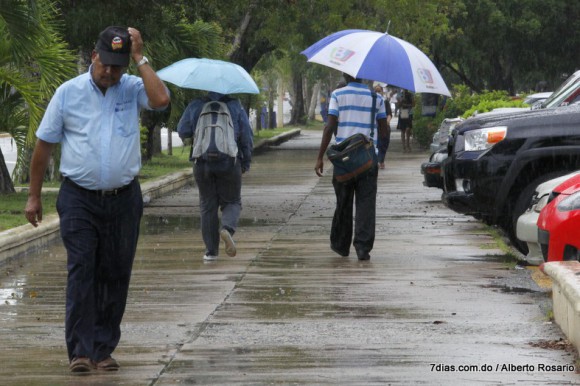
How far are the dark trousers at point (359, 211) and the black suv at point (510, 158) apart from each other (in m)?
1.16

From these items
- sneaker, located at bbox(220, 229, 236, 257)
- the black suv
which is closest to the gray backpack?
sneaker, located at bbox(220, 229, 236, 257)

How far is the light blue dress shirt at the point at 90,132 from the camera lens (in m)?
7.11

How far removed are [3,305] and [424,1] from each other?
27.3 meters

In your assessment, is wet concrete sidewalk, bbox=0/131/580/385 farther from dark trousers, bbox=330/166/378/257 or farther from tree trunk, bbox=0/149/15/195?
tree trunk, bbox=0/149/15/195

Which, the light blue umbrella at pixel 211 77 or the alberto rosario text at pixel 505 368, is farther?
the light blue umbrella at pixel 211 77

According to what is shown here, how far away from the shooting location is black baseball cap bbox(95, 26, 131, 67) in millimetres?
7000

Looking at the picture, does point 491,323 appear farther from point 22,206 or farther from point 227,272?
point 22,206

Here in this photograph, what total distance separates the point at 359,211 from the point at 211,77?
1872mm

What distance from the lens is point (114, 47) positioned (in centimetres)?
700

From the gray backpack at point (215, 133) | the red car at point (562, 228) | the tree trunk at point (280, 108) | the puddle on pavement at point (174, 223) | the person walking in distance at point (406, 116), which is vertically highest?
the gray backpack at point (215, 133)

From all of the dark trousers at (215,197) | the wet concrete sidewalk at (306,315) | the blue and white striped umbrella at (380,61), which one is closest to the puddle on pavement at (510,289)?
the wet concrete sidewalk at (306,315)

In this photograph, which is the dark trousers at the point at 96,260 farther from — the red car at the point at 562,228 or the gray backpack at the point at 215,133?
the gray backpack at the point at 215,133

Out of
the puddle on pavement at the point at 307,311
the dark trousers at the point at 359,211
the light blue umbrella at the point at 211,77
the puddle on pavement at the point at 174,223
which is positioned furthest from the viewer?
the puddle on pavement at the point at 174,223

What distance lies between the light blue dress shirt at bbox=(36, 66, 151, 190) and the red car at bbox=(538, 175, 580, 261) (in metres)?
3.65
